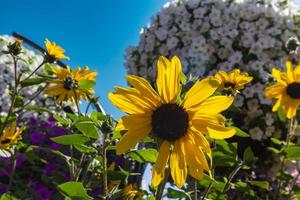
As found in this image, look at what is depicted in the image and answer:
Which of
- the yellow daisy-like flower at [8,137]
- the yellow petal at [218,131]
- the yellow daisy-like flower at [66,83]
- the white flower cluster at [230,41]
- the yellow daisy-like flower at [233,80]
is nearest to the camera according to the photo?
the yellow petal at [218,131]

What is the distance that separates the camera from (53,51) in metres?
Answer: 2.42

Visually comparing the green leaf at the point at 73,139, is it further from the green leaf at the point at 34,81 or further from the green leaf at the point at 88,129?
the green leaf at the point at 34,81

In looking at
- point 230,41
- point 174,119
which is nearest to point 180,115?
point 174,119

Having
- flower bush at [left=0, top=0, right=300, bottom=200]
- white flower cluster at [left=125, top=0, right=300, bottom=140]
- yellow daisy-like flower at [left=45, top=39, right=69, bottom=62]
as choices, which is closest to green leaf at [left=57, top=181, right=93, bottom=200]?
flower bush at [left=0, top=0, right=300, bottom=200]

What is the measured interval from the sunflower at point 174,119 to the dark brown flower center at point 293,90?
1191 millimetres

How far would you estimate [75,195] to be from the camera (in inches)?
58.5

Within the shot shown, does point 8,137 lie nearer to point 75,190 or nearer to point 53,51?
point 53,51

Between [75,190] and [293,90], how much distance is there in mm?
1295

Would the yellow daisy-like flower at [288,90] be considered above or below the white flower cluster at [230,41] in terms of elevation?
below

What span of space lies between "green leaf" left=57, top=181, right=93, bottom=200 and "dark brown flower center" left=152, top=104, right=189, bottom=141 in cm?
26

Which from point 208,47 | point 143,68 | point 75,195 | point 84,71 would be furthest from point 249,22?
point 75,195

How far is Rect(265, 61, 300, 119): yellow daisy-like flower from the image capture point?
2449 mm

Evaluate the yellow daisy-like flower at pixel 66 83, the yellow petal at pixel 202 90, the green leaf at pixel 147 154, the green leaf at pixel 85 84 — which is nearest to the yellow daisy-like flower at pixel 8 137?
the yellow daisy-like flower at pixel 66 83

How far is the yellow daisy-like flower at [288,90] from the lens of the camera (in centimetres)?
245
